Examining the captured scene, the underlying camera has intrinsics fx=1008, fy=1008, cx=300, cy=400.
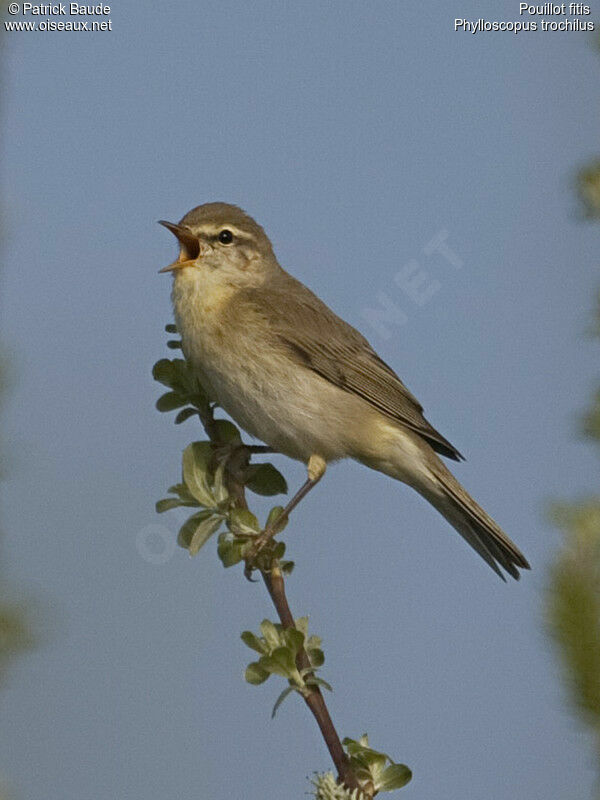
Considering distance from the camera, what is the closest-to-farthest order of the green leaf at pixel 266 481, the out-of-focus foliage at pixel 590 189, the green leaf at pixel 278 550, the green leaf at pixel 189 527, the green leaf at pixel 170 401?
the out-of-focus foliage at pixel 590 189 → the green leaf at pixel 278 550 → the green leaf at pixel 189 527 → the green leaf at pixel 170 401 → the green leaf at pixel 266 481

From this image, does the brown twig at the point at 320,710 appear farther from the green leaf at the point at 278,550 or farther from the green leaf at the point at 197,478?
the green leaf at the point at 197,478

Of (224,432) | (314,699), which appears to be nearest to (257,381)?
(224,432)

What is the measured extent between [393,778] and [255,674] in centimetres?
27

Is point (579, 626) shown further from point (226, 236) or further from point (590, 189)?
point (226, 236)

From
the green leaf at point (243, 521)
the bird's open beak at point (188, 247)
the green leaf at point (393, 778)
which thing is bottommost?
the green leaf at point (393, 778)

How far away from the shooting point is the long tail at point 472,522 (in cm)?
379

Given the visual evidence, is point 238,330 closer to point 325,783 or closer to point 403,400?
point 403,400

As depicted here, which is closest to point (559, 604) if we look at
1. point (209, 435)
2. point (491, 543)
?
point (209, 435)

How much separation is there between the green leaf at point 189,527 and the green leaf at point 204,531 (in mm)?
13

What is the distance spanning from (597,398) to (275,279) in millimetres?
3615

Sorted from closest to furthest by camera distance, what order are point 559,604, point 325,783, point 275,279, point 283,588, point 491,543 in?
point 559,604 → point 325,783 → point 283,588 → point 491,543 → point 275,279

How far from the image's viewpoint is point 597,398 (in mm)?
1107

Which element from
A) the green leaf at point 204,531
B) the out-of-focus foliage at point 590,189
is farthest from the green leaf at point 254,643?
the out-of-focus foliage at point 590,189

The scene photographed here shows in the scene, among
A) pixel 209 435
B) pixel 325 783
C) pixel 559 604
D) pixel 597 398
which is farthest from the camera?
pixel 209 435
